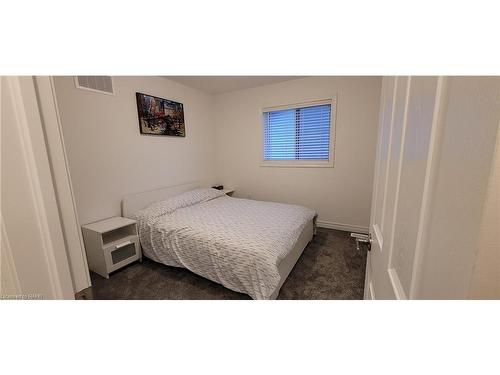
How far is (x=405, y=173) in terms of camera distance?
53 centimetres

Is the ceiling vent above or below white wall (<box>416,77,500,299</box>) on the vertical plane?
above

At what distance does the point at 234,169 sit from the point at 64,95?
257 cm

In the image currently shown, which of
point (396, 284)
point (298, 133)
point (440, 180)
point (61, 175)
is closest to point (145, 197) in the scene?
Answer: point (61, 175)

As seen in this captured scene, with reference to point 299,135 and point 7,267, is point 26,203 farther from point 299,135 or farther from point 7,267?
point 299,135

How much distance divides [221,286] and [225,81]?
2.93 meters

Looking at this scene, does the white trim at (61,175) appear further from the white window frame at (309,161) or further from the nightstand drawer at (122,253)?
the white window frame at (309,161)

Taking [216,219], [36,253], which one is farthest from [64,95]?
[36,253]

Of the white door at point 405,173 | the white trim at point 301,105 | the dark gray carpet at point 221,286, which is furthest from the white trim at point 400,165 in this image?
the white trim at point 301,105

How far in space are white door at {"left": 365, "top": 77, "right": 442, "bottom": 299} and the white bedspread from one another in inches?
39.4

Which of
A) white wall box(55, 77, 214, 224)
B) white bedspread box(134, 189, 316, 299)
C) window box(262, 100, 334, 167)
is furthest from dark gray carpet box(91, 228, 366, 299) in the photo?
window box(262, 100, 334, 167)

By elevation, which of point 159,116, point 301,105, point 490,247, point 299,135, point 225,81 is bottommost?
point 490,247

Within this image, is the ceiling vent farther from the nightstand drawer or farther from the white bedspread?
the nightstand drawer

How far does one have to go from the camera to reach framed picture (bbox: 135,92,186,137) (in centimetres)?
264

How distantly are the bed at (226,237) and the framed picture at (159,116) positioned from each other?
91 centimetres
